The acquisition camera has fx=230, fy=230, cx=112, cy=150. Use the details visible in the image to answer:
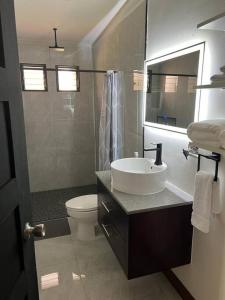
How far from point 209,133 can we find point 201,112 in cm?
35

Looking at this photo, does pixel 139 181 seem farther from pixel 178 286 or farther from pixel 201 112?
pixel 178 286

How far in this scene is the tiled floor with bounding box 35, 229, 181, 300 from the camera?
184cm

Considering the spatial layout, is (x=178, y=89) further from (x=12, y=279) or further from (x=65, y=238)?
(x=65, y=238)

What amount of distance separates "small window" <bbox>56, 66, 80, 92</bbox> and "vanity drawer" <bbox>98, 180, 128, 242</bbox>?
2014 mm

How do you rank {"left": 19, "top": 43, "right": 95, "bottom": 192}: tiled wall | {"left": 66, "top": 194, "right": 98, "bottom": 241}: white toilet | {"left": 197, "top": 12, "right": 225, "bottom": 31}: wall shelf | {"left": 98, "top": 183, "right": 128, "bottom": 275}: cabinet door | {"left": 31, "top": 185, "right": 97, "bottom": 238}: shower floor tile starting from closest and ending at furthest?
1. {"left": 197, "top": 12, "right": 225, "bottom": 31}: wall shelf
2. {"left": 98, "top": 183, "right": 128, "bottom": 275}: cabinet door
3. {"left": 66, "top": 194, "right": 98, "bottom": 241}: white toilet
4. {"left": 31, "top": 185, "right": 97, "bottom": 238}: shower floor tile
5. {"left": 19, "top": 43, "right": 95, "bottom": 192}: tiled wall

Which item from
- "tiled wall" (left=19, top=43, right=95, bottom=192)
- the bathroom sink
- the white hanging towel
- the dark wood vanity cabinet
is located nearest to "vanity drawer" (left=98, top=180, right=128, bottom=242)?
the dark wood vanity cabinet

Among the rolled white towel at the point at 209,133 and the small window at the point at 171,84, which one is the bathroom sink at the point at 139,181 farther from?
the small window at the point at 171,84

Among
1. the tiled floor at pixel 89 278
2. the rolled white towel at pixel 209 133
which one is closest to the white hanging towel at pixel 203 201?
the rolled white towel at pixel 209 133

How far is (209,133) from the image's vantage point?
117cm

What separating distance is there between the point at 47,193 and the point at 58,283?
1847 millimetres

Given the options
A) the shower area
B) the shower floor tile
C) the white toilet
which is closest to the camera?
the white toilet

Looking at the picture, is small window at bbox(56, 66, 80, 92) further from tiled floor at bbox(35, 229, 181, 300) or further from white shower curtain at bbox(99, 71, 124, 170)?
tiled floor at bbox(35, 229, 181, 300)

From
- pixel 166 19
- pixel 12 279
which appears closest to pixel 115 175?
pixel 12 279

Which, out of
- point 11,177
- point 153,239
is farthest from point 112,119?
point 11,177
